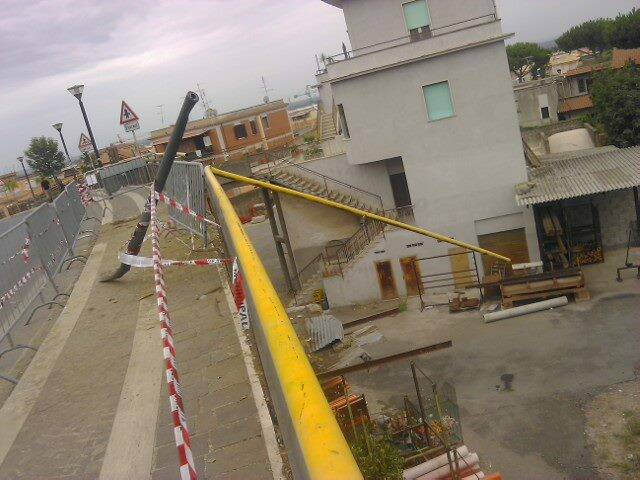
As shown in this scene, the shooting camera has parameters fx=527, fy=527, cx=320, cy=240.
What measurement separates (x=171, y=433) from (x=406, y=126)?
595 inches

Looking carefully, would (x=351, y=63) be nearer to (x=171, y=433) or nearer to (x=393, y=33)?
(x=393, y=33)

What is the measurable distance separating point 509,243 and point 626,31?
3887 cm

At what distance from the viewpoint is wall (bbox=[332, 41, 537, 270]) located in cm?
1658

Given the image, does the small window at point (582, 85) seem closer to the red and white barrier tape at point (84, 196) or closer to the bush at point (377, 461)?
the red and white barrier tape at point (84, 196)

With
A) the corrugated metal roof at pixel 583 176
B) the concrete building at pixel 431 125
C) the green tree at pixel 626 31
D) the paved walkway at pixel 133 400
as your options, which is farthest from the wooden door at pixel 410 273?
the green tree at pixel 626 31

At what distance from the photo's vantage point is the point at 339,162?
20.1 m

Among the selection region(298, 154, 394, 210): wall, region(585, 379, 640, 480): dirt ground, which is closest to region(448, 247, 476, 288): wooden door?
region(298, 154, 394, 210): wall

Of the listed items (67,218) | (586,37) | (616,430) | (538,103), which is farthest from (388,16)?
(586,37)

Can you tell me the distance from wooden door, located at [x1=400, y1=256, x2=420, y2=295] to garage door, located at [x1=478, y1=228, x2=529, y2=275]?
2.39 m

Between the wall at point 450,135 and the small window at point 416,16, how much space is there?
1.97 metres

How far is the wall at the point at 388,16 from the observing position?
1753 cm

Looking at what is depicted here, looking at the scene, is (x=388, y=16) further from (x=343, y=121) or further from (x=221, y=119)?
(x=221, y=119)

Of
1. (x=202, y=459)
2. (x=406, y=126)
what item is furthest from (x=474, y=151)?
(x=202, y=459)

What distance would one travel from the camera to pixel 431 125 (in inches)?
683
